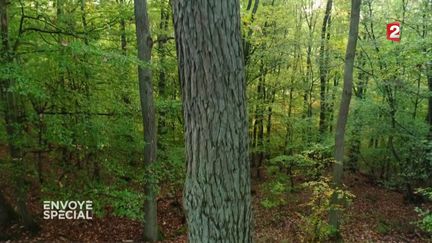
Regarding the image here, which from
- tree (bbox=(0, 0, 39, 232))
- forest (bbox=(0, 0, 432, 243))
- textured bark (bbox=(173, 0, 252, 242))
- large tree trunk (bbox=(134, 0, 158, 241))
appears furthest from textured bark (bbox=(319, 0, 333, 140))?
textured bark (bbox=(173, 0, 252, 242))

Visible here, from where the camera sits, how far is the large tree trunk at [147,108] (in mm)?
6547

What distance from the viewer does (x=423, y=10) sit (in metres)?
9.19

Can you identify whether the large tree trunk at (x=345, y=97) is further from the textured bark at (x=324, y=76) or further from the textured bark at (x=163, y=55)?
the textured bark at (x=324, y=76)

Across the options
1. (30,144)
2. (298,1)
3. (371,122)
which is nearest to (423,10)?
(371,122)

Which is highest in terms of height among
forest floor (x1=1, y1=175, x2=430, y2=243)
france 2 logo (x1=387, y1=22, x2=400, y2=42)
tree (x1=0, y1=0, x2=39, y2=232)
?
france 2 logo (x1=387, y1=22, x2=400, y2=42)

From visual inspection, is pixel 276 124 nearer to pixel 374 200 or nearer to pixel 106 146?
pixel 374 200

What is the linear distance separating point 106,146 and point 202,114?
5.73m

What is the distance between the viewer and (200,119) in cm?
160

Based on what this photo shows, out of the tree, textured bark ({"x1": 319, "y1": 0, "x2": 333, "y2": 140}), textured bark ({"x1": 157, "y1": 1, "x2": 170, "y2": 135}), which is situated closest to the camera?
the tree

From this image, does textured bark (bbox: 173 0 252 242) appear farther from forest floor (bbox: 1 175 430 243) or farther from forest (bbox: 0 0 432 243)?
forest floor (bbox: 1 175 430 243)

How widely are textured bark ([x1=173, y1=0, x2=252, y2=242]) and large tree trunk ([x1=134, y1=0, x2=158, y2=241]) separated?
5.18m

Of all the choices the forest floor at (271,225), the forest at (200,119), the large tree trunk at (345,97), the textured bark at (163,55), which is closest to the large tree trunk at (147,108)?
the forest at (200,119)

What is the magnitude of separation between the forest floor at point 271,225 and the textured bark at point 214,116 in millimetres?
4735

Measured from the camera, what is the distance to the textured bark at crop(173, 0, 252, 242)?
1544 mm
